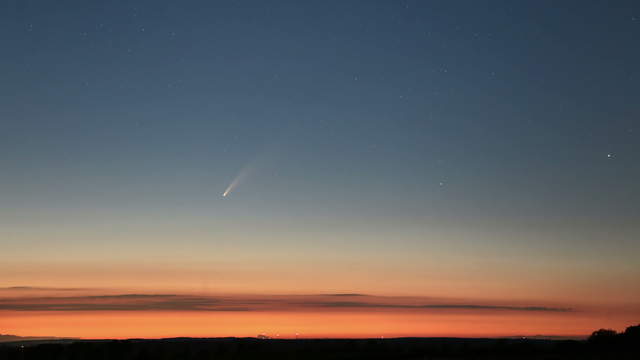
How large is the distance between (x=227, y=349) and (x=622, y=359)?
20.1m

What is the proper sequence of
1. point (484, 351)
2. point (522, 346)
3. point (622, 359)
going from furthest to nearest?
point (522, 346) → point (484, 351) → point (622, 359)

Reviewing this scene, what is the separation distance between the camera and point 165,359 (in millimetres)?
38344

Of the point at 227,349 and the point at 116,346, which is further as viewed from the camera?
the point at 227,349

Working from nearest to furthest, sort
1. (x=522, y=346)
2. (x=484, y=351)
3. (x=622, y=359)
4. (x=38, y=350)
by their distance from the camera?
(x=622, y=359), (x=38, y=350), (x=484, y=351), (x=522, y=346)

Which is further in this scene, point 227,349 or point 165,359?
point 227,349

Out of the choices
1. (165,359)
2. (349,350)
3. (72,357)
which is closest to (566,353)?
(349,350)

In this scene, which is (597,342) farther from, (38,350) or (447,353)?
(38,350)

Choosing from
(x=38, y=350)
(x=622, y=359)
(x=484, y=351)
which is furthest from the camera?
(x=484, y=351)

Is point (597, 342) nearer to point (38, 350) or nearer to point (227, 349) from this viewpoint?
point (227, 349)

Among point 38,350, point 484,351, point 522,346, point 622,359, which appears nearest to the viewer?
point 622,359

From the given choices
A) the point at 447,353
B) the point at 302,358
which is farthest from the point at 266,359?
the point at 447,353

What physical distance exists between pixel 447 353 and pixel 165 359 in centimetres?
1435

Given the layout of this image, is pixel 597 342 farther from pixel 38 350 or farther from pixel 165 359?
pixel 38 350

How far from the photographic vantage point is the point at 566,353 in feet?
138
